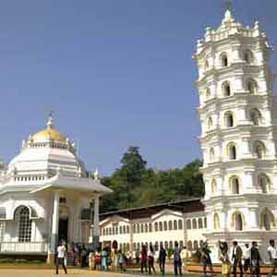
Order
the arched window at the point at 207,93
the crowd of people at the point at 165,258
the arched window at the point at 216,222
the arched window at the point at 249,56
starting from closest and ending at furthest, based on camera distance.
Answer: the crowd of people at the point at 165,258 < the arched window at the point at 216,222 < the arched window at the point at 249,56 < the arched window at the point at 207,93

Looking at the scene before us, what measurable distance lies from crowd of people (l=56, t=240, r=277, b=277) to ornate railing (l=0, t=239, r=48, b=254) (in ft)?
10.0

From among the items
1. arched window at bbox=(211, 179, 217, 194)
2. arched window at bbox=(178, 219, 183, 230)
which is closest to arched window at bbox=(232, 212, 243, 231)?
arched window at bbox=(211, 179, 217, 194)

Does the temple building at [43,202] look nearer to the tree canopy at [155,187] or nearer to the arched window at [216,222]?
the arched window at [216,222]

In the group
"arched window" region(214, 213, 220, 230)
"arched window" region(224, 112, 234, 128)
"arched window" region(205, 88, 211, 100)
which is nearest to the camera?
"arched window" region(214, 213, 220, 230)

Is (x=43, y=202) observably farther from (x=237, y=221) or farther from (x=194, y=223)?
(x=194, y=223)

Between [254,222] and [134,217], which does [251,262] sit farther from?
[134,217]

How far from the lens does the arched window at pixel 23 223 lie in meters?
39.1

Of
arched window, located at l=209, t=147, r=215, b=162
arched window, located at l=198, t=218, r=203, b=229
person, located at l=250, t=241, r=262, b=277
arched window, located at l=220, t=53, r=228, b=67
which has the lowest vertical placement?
person, located at l=250, t=241, r=262, b=277

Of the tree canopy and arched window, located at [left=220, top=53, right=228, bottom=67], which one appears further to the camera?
the tree canopy

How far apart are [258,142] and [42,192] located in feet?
60.2

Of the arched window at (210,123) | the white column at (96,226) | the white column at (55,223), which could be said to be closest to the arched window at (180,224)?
the white column at (96,226)

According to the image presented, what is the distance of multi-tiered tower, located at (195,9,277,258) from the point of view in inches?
1414

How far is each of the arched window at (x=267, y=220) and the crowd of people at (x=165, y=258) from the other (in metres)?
6.40

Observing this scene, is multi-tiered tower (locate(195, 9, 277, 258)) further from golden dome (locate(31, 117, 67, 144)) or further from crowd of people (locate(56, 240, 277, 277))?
golden dome (locate(31, 117, 67, 144))
